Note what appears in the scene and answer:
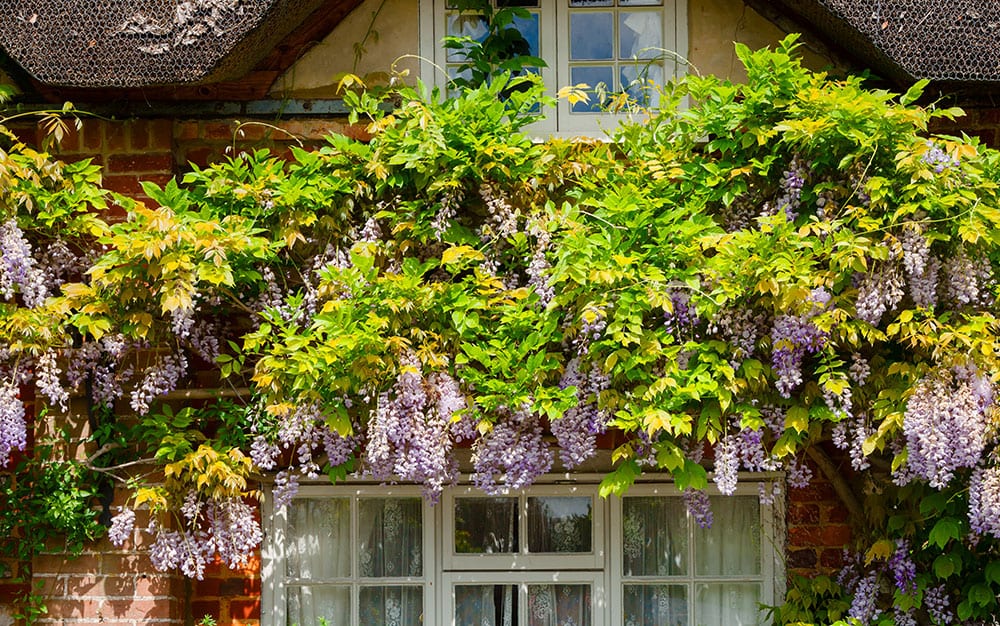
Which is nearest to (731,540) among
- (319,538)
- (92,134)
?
(319,538)

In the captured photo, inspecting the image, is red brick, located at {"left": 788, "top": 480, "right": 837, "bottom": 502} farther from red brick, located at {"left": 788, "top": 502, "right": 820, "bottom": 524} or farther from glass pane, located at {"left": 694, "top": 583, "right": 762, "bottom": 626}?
glass pane, located at {"left": 694, "top": 583, "right": 762, "bottom": 626}

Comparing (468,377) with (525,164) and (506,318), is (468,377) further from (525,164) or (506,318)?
(525,164)

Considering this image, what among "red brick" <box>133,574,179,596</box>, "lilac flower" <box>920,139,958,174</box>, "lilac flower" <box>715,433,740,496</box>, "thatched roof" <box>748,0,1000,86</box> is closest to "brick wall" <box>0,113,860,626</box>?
"red brick" <box>133,574,179,596</box>

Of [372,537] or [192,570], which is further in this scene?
[372,537]

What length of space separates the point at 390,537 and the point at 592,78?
189 centimetres

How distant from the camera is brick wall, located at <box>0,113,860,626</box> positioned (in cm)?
454

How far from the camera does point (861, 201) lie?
4164mm

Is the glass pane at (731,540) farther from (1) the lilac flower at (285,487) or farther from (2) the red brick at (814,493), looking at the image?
(1) the lilac flower at (285,487)

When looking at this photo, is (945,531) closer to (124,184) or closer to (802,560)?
(802,560)

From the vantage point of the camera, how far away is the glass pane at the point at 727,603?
187 inches

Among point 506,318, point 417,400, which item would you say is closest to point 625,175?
point 506,318

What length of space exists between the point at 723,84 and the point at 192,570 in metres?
2.48

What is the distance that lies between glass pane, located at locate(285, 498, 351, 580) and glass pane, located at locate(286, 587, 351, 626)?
2.2 inches

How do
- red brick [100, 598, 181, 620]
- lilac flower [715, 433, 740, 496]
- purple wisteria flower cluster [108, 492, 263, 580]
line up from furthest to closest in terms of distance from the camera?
red brick [100, 598, 181, 620]
purple wisteria flower cluster [108, 492, 263, 580]
lilac flower [715, 433, 740, 496]
